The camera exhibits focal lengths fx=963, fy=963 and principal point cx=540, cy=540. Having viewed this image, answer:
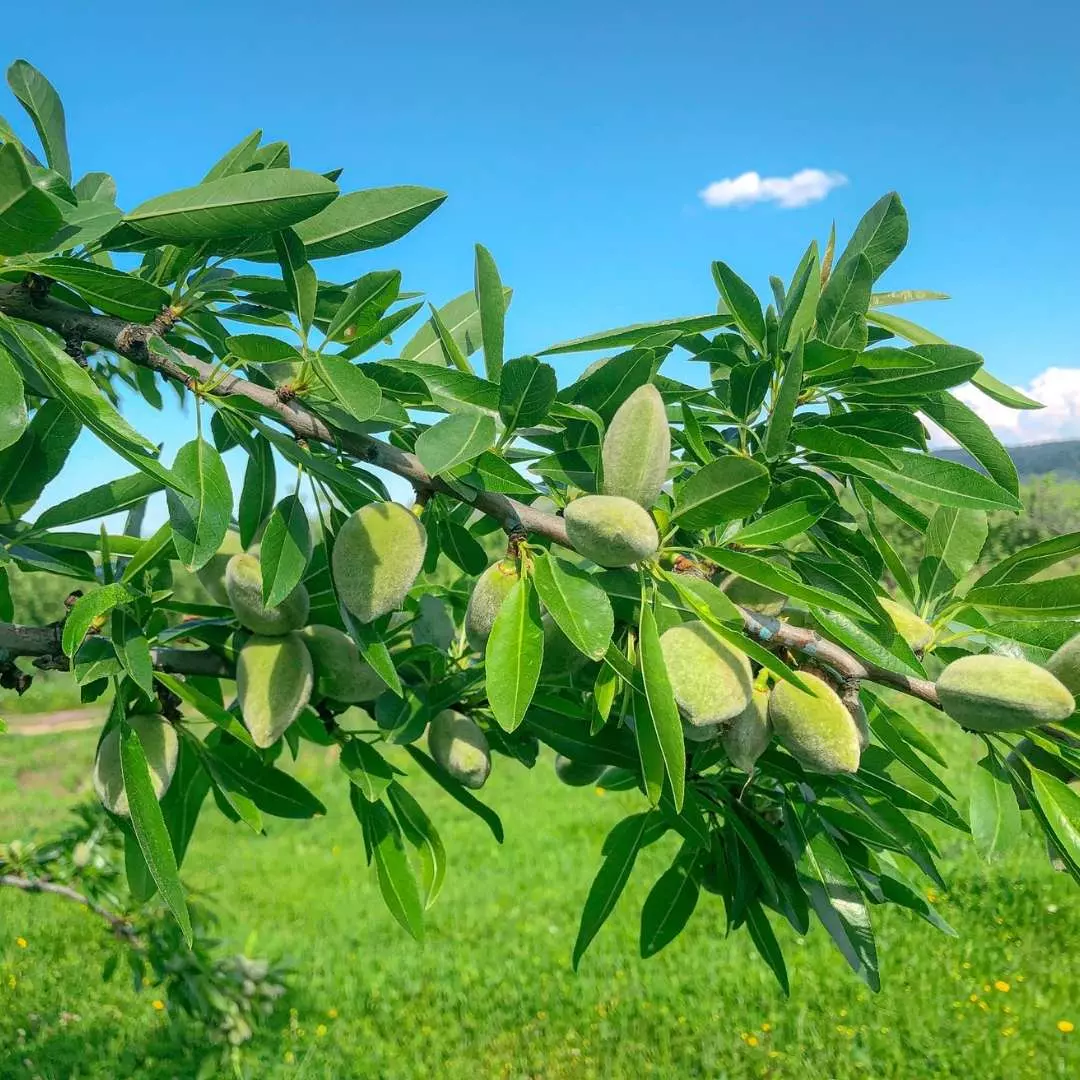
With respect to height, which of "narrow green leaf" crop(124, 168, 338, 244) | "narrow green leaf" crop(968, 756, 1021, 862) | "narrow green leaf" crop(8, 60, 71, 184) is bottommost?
"narrow green leaf" crop(968, 756, 1021, 862)

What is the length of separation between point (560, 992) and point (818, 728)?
2659 millimetres

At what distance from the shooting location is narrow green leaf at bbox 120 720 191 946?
74cm

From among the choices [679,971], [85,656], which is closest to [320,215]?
[85,656]

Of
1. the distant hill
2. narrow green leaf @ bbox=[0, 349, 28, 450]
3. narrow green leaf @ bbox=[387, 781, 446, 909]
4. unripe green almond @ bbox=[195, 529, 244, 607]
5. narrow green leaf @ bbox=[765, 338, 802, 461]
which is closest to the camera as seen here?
narrow green leaf @ bbox=[0, 349, 28, 450]

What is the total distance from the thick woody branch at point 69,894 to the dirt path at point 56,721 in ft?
23.6

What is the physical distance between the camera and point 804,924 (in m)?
0.95

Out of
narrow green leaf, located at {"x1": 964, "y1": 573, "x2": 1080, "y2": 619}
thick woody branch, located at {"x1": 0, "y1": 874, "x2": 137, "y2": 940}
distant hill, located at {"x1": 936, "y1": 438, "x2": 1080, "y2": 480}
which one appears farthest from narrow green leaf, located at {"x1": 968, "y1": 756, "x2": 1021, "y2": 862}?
distant hill, located at {"x1": 936, "y1": 438, "x2": 1080, "y2": 480}

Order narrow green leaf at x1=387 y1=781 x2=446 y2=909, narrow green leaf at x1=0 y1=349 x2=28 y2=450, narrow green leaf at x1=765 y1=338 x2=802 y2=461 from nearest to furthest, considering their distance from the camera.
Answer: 1. narrow green leaf at x1=0 y1=349 x2=28 y2=450
2. narrow green leaf at x1=765 y1=338 x2=802 y2=461
3. narrow green leaf at x1=387 y1=781 x2=446 y2=909

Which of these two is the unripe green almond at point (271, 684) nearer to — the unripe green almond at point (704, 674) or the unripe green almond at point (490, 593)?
the unripe green almond at point (490, 593)

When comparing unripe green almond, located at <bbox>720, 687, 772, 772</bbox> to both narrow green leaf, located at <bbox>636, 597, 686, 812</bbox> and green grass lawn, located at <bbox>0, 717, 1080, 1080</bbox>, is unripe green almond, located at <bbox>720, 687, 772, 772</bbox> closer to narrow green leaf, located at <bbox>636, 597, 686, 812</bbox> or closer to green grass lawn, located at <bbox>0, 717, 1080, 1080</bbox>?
narrow green leaf, located at <bbox>636, 597, 686, 812</bbox>

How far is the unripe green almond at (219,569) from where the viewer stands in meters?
0.94

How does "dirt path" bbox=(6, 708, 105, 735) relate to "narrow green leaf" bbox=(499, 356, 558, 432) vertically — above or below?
below

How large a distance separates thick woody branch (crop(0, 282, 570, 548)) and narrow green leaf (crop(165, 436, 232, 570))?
0.18 feet

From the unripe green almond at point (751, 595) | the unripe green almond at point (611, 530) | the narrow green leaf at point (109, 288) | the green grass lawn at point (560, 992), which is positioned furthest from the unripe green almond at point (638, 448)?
the green grass lawn at point (560, 992)
